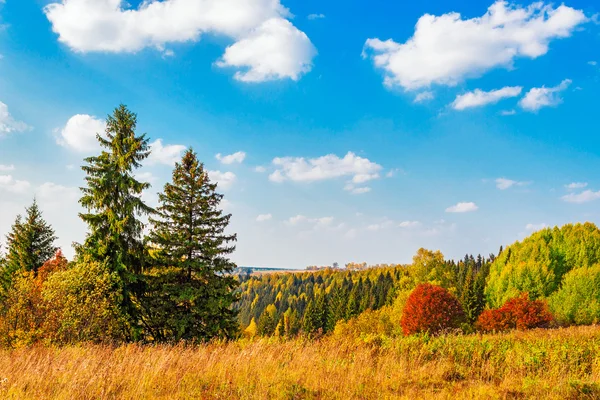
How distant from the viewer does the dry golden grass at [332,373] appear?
21.1 ft

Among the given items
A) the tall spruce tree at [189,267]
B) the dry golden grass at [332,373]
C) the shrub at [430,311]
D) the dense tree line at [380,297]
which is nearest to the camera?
the dry golden grass at [332,373]

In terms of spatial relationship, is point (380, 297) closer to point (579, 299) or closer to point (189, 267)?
point (579, 299)

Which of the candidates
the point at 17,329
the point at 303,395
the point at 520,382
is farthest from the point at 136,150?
the point at 520,382

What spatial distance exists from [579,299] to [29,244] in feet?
180

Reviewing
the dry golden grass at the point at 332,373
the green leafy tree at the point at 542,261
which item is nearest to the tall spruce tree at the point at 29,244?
the dry golden grass at the point at 332,373

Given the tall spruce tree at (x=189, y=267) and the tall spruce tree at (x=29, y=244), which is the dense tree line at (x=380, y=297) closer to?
the tall spruce tree at (x=189, y=267)

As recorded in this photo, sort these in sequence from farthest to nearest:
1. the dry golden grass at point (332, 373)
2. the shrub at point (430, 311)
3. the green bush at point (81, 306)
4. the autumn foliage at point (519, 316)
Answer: the shrub at point (430, 311) → the autumn foliage at point (519, 316) → the green bush at point (81, 306) → the dry golden grass at point (332, 373)

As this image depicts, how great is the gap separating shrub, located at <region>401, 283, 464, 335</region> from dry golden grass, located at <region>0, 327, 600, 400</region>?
96.0ft

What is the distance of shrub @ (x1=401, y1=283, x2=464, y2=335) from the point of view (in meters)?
37.7

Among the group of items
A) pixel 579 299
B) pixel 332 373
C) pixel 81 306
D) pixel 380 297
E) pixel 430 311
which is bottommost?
pixel 380 297

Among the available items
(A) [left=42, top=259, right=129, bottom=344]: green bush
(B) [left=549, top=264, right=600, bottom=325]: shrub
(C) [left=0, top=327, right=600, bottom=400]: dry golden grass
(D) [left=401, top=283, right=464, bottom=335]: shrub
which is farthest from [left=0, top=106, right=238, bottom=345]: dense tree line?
(B) [left=549, top=264, right=600, bottom=325]: shrub

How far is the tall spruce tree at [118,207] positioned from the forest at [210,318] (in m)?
0.08

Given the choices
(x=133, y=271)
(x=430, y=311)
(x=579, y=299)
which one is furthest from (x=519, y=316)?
(x=133, y=271)

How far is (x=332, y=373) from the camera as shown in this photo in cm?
736
